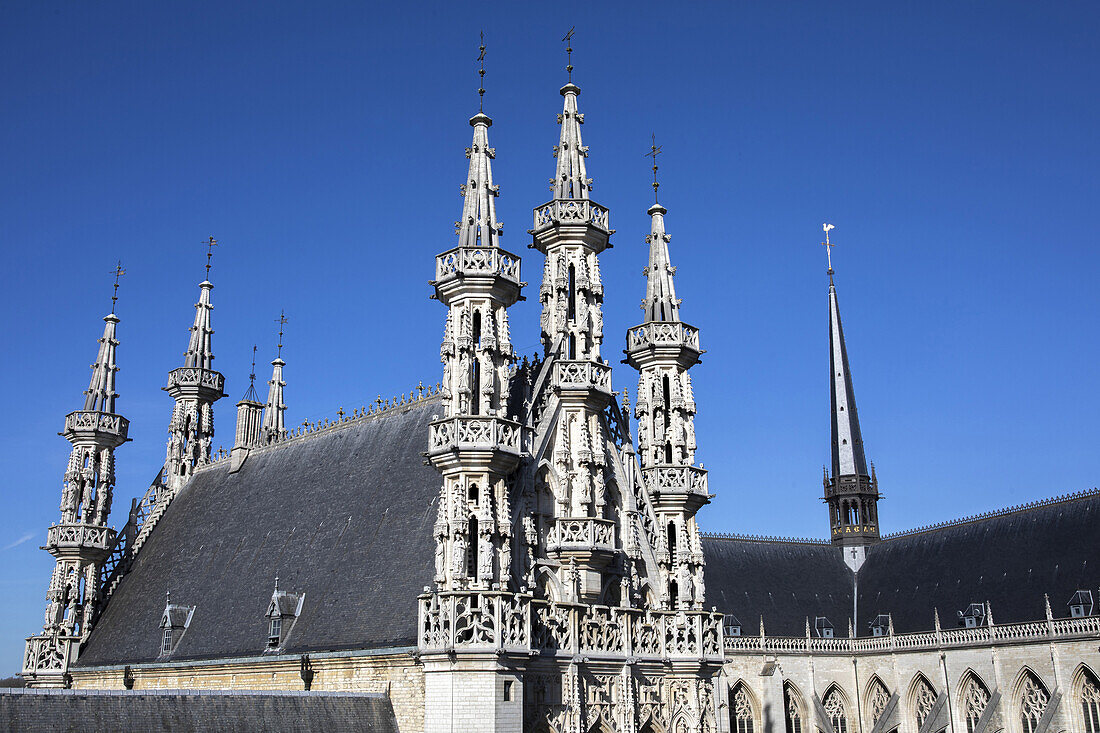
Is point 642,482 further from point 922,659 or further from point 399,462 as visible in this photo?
point 922,659

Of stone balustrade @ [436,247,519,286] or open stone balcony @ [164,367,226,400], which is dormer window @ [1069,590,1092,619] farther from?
open stone balcony @ [164,367,226,400]

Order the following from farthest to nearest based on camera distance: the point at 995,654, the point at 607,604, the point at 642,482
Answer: the point at 995,654 → the point at 642,482 → the point at 607,604

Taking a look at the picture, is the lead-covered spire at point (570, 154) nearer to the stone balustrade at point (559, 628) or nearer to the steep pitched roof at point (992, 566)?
the stone balustrade at point (559, 628)

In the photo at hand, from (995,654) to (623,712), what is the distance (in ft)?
117

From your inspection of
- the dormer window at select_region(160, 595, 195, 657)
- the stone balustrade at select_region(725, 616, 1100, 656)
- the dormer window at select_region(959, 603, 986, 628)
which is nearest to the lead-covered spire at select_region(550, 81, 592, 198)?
the dormer window at select_region(160, 595, 195, 657)

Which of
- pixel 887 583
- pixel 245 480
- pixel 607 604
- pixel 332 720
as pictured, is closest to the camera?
pixel 332 720

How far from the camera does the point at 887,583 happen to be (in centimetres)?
6544

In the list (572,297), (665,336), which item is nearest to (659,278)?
(665,336)

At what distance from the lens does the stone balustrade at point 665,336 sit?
34.1 meters

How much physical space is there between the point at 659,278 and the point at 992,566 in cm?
3643

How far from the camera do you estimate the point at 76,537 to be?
4150 centimetres

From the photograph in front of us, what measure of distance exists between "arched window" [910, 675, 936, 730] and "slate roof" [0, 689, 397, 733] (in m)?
43.3

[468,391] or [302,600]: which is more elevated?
[468,391]

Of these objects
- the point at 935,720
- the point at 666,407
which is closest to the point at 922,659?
the point at 935,720
